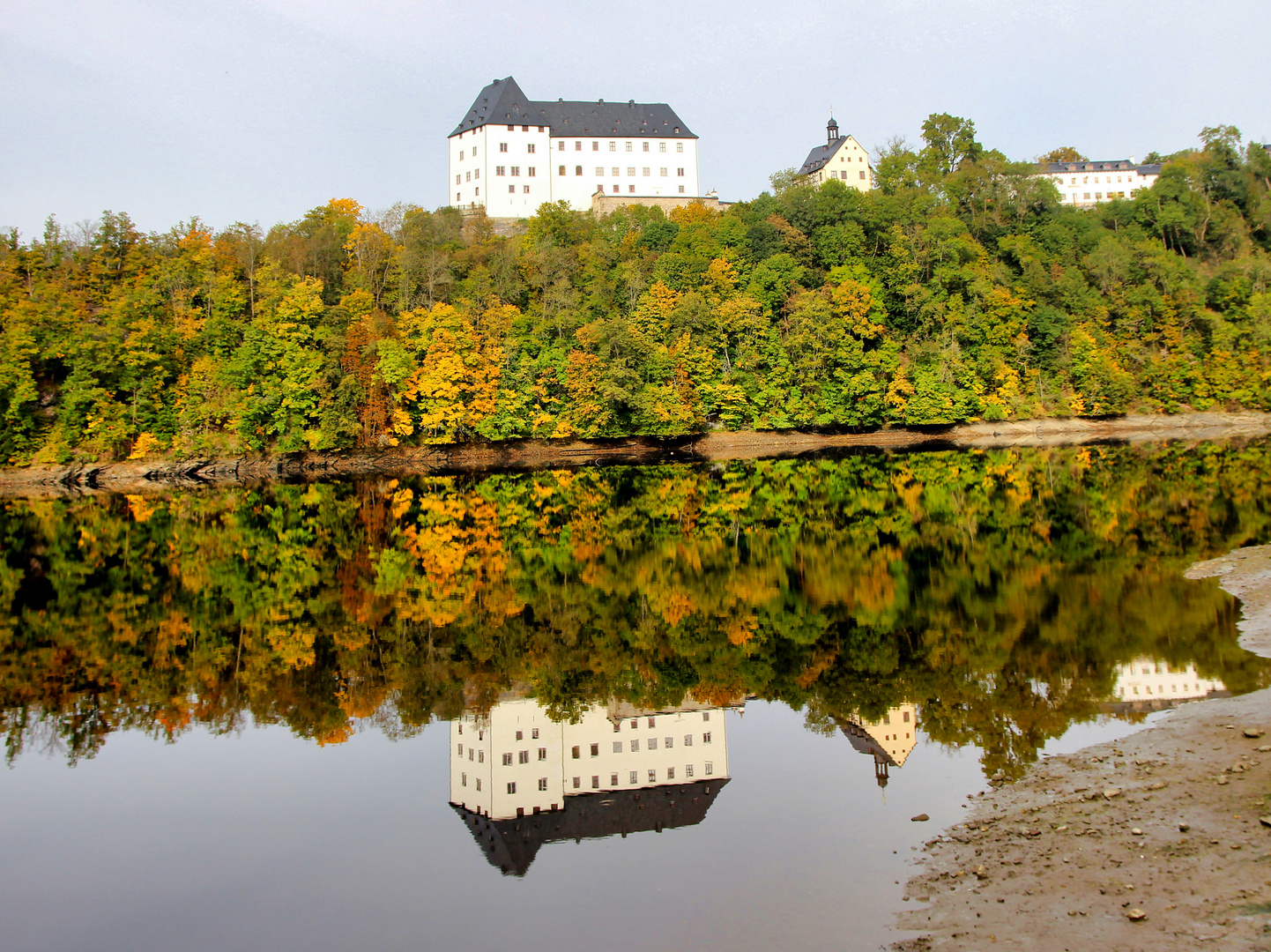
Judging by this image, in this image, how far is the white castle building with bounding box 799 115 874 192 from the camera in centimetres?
10144

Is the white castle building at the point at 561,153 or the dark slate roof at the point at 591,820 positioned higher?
the white castle building at the point at 561,153

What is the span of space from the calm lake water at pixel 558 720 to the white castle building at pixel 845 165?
88.5 meters

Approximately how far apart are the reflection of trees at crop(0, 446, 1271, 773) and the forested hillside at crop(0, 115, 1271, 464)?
3188 cm

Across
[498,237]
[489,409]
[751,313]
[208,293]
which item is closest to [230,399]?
[208,293]

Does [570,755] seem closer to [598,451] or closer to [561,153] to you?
[598,451]

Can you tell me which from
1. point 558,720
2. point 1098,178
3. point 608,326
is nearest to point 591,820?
point 558,720

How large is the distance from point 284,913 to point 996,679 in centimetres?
782

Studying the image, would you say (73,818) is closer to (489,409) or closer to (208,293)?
(489,409)

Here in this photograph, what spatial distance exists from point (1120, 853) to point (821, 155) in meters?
108

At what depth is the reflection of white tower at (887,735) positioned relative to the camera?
8.70 metres

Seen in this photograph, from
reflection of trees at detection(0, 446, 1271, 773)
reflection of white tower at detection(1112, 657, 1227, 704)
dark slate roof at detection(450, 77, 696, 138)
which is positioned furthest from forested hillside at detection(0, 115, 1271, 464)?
reflection of white tower at detection(1112, 657, 1227, 704)

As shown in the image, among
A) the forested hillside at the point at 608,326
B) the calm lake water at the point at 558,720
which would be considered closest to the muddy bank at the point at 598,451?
the forested hillside at the point at 608,326

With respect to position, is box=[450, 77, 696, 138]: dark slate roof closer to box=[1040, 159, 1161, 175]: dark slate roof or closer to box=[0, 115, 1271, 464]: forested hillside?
box=[0, 115, 1271, 464]: forested hillside

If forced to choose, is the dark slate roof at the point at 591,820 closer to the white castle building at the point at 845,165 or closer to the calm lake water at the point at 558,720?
the calm lake water at the point at 558,720
